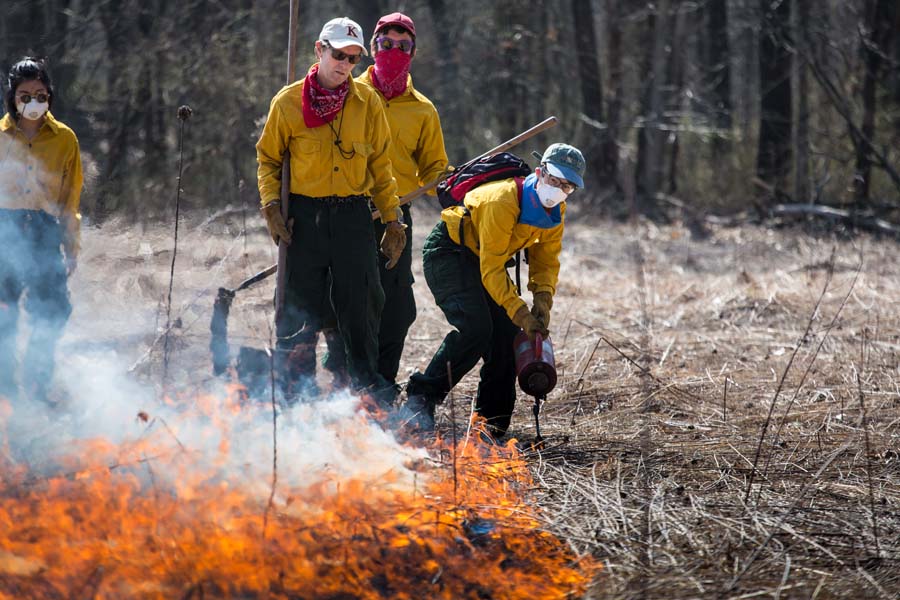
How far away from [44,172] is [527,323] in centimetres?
273

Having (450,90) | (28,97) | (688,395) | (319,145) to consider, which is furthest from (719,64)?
(28,97)

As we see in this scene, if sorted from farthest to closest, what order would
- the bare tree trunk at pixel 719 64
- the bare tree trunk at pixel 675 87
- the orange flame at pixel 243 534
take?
the bare tree trunk at pixel 719 64, the bare tree trunk at pixel 675 87, the orange flame at pixel 243 534

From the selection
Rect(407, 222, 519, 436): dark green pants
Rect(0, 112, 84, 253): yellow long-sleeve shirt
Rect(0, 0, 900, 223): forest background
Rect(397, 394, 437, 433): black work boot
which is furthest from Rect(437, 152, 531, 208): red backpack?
Rect(0, 0, 900, 223): forest background

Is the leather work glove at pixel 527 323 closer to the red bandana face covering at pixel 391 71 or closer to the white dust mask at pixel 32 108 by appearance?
the red bandana face covering at pixel 391 71

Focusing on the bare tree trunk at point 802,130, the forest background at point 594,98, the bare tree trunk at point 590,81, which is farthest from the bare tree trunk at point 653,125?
the bare tree trunk at point 802,130

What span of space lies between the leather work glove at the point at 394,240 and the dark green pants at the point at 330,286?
15 centimetres

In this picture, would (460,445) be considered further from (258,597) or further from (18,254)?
(18,254)

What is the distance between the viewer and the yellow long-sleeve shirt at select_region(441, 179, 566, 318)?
16.9 feet

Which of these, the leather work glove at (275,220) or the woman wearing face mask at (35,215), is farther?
the woman wearing face mask at (35,215)

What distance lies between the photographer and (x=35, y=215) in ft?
18.2

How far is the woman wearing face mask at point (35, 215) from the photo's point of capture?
17.8 ft

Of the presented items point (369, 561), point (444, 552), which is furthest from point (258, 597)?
point (444, 552)

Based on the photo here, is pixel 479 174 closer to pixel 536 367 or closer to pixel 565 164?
pixel 565 164

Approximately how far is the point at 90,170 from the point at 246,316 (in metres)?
4.80
